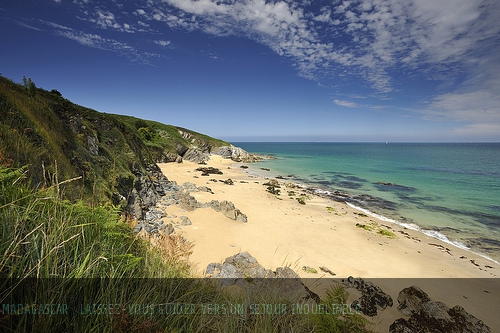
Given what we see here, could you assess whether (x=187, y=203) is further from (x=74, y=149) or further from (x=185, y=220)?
(x=74, y=149)

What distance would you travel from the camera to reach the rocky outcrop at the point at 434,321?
6.02 metres

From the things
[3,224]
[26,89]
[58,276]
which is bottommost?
[58,276]

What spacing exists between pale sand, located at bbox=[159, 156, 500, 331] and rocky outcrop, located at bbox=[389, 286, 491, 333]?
49 cm

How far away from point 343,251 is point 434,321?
595 centimetres

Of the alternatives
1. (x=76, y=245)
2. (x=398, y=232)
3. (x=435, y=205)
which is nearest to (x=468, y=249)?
(x=398, y=232)

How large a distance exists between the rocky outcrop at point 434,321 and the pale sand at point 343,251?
491 mm

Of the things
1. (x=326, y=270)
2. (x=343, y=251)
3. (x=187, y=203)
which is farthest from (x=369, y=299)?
(x=187, y=203)

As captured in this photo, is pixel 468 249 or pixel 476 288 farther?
pixel 468 249

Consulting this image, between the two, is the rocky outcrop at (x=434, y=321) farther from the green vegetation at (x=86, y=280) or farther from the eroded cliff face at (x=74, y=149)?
the eroded cliff face at (x=74, y=149)

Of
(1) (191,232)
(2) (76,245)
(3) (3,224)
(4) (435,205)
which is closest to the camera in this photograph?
(3) (3,224)

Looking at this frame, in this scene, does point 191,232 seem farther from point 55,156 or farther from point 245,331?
point 245,331

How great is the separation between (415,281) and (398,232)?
7935mm

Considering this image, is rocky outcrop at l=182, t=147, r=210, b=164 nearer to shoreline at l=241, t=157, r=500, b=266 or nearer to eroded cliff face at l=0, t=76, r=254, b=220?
shoreline at l=241, t=157, r=500, b=266

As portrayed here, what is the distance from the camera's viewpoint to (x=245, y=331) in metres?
2.93
